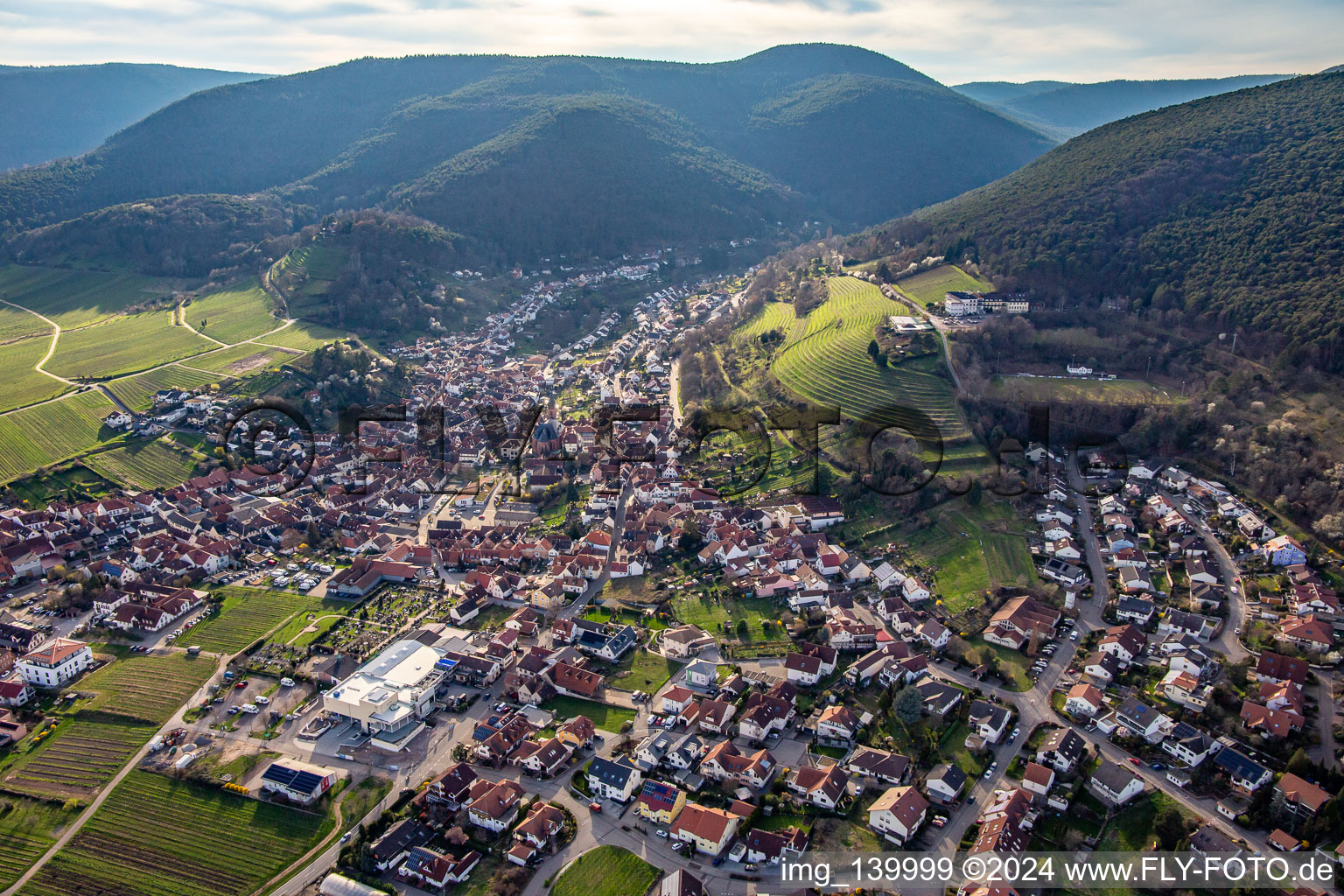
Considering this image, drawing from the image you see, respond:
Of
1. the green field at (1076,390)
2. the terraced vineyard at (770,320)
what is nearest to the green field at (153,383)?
the terraced vineyard at (770,320)

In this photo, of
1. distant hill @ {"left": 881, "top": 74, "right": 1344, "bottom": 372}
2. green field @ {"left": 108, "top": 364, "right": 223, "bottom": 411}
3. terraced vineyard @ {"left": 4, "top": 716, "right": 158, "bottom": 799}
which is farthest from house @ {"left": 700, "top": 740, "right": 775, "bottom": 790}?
green field @ {"left": 108, "top": 364, "right": 223, "bottom": 411}

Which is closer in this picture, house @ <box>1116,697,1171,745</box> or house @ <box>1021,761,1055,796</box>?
house @ <box>1021,761,1055,796</box>

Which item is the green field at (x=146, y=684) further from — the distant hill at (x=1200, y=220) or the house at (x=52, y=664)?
the distant hill at (x=1200, y=220)

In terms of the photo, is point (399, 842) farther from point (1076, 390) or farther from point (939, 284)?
point (939, 284)

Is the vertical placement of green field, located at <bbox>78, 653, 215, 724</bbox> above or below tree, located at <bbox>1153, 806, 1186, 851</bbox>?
below

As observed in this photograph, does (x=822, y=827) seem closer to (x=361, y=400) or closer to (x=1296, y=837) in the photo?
(x=1296, y=837)

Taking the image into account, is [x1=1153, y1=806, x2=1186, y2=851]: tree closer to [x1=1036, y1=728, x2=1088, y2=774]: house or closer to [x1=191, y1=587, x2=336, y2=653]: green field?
[x1=1036, y1=728, x2=1088, y2=774]: house
